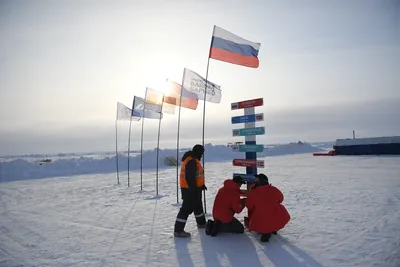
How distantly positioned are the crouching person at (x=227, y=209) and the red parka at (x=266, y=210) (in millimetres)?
370

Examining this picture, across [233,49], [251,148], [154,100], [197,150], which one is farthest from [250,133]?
[154,100]

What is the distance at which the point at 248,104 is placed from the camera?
6.61 metres

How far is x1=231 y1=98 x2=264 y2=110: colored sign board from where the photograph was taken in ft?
21.1

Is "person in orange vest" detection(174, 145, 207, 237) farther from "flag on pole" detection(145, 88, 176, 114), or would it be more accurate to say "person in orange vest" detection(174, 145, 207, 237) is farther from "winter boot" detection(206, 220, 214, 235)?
"flag on pole" detection(145, 88, 176, 114)

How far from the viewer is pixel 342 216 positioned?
6.23 m

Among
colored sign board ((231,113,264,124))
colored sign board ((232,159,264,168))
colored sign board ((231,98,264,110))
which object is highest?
colored sign board ((231,98,264,110))

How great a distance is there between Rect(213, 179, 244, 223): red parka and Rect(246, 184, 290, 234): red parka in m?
0.36

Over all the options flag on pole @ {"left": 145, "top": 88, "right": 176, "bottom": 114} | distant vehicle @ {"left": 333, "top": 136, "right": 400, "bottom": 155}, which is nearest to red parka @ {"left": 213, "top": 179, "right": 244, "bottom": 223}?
flag on pole @ {"left": 145, "top": 88, "right": 176, "bottom": 114}

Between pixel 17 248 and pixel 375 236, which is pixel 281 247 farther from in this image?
pixel 17 248

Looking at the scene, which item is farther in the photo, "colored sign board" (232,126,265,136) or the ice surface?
the ice surface

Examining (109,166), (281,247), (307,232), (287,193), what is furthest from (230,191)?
(109,166)

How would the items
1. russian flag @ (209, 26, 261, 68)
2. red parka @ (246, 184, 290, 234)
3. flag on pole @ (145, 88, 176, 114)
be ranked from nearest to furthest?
red parka @ (246, 184, 290, 234), russian flag @ (209, 26, 261, 68), flag on pole @ (145, 88, 176, 114)

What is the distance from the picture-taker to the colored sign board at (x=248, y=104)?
6441mm

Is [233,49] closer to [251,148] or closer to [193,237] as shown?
[251,148]
